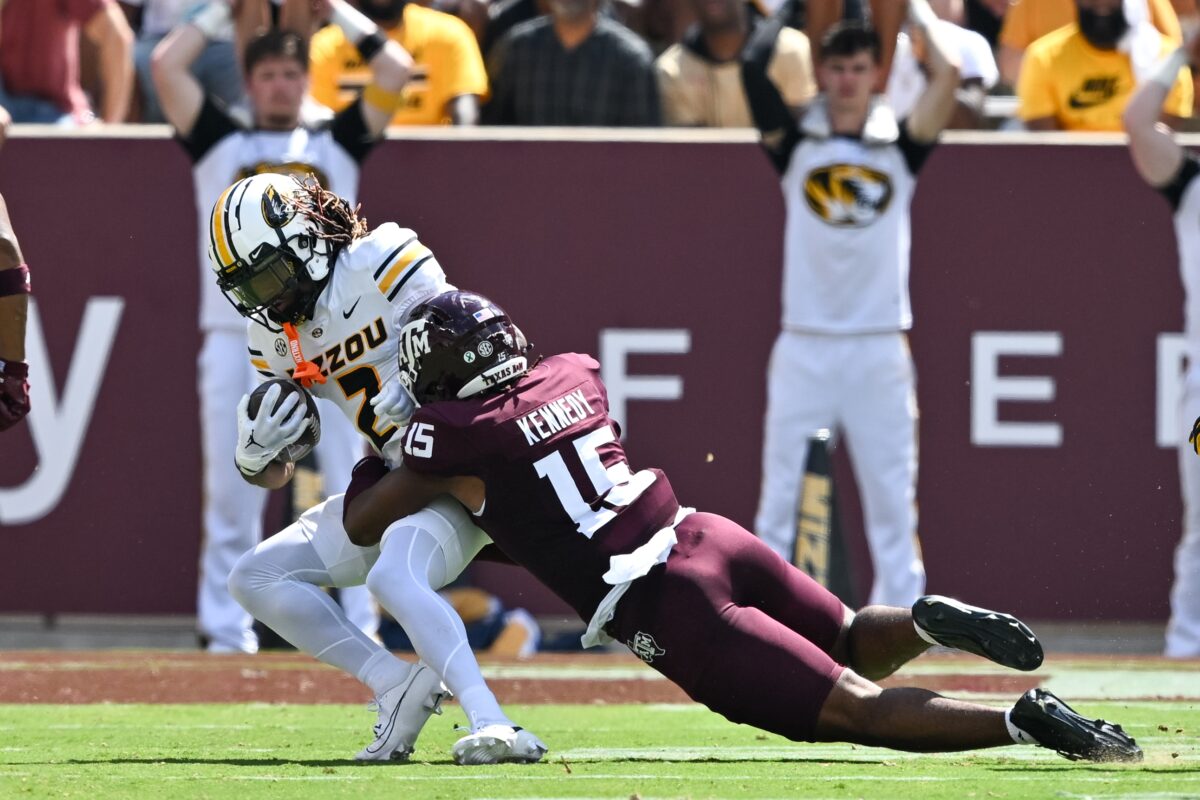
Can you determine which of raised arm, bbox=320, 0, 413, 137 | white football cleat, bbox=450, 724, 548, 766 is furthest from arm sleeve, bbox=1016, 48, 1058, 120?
white football cleat, bbox=450, 724, 548, 766

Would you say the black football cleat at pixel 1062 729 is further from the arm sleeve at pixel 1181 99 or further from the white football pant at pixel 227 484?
the arm sleeve at pixel 1181 99

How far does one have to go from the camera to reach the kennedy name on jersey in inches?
211

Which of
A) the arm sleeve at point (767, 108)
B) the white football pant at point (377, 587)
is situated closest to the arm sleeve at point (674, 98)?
the arm sleeve at point (767, 108)

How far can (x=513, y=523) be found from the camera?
5.39 m

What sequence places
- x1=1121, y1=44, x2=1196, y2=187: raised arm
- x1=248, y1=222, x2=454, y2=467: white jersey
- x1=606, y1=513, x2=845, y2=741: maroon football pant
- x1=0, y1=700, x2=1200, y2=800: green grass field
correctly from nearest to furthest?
1. x1=0, y1=700, x2=1200, y2=800: green grass field
2. x1=606, y1=513, x2=845, y2=741: maroon football pant
3. x1=248, y1=222, x2=454, y2=467: white jersey
4. x1=1121, y1=44, x2=1196, y2=187: raised arm

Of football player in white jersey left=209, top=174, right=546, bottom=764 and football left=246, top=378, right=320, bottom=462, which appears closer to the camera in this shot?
football player in white jersey left=209, top=174, right=546, bottom=764

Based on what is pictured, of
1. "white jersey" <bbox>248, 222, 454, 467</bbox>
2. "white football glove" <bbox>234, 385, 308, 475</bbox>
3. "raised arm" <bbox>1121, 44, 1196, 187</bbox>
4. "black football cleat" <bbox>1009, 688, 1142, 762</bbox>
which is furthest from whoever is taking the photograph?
"raised arm" <bbox>1121, 44, 1196, 187</bbox>

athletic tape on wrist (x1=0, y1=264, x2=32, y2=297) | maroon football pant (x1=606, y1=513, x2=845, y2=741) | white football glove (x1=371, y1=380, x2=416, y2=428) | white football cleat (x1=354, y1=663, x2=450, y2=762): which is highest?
athletic tape on wrist (x1=0, y1=264, x2=32, y2=297)

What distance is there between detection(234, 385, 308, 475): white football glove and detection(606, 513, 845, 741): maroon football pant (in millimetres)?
1019

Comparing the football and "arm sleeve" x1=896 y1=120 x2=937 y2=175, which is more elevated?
"arm sleeve" x1=896 y1=120 x2=937 y2=175

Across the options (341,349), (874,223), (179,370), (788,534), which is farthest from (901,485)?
(341,349)

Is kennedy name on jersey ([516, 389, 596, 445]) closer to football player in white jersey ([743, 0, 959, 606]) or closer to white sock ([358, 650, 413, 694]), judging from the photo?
white sock ([358, 650, 413, 694])

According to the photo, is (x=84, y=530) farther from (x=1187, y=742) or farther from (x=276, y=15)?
(x=1187, y=742)

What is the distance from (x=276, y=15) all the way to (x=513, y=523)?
215 inches
